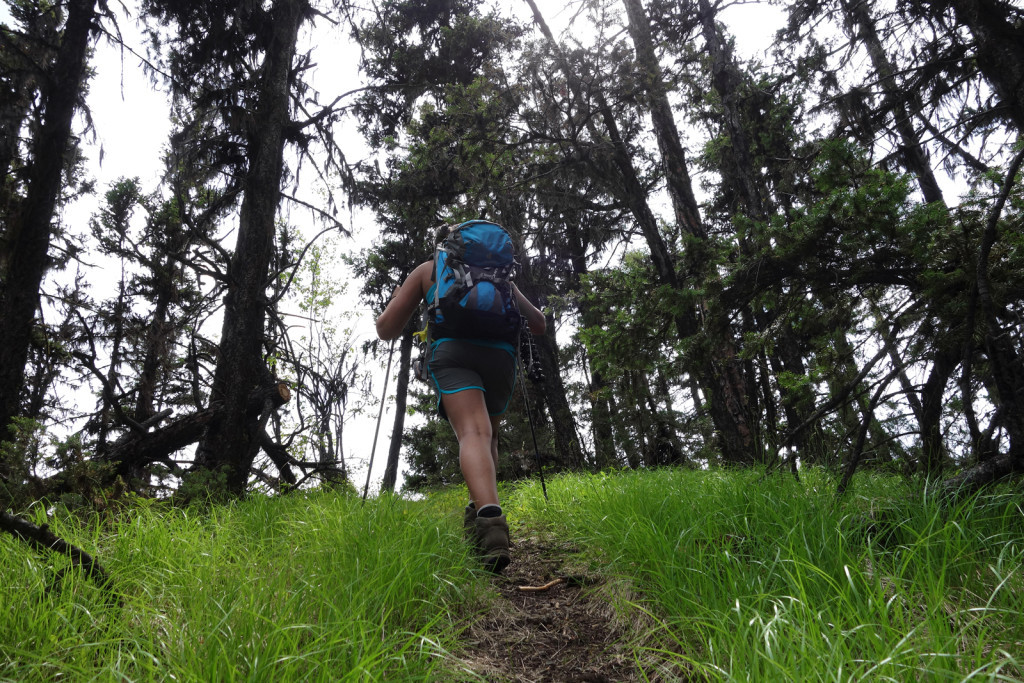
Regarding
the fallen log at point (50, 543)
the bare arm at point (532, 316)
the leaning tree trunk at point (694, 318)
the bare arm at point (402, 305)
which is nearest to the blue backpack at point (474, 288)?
the bare arm at point (402, 305)

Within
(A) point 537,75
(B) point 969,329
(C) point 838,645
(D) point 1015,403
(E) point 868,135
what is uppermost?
(A) point 537,75

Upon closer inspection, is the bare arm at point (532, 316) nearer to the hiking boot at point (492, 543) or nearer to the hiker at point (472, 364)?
the hiker at point (472, 364)

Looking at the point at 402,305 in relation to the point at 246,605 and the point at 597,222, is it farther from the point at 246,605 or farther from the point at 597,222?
the point at 597,222

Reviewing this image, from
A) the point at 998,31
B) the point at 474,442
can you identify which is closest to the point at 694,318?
the point at 474,442

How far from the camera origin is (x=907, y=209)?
2596 millimetres

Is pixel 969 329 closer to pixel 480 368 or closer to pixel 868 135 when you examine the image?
pixel 480 368

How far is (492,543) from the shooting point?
104 inches

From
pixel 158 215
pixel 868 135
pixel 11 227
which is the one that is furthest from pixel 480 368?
pixel 158 215

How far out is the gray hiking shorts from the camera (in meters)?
2.93

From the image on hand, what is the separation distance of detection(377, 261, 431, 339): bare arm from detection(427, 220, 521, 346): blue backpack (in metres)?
0.14

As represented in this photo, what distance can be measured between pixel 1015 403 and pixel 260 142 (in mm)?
6553

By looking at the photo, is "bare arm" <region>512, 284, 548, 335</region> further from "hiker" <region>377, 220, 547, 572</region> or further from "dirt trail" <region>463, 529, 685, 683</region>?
"dirt trail" <region>463, 529, 685, 683</region>

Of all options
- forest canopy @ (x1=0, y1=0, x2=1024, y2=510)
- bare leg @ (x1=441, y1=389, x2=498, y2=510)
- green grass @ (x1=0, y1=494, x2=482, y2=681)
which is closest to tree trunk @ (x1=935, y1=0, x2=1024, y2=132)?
forest canopy @ (x1=0, y1=0, x2=1024, y2=510)

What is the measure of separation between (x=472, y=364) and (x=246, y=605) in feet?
5.34
